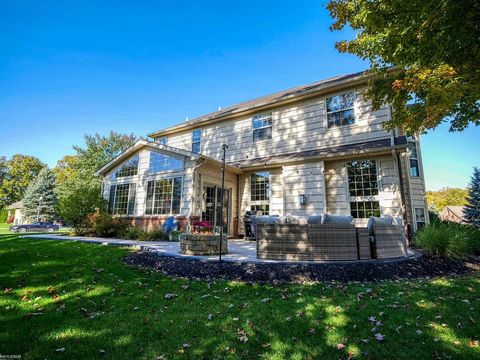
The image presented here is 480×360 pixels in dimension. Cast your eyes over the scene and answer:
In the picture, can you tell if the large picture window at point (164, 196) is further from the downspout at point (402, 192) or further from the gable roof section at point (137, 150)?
the downspout at point (402, 192)

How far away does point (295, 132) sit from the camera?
1138 cm

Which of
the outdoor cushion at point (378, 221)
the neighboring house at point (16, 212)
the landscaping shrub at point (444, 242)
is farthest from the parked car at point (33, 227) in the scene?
the landscaping shrub at point (444, 242)

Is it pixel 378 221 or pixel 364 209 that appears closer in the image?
pixel 378 221

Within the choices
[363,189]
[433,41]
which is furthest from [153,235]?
[433,41]

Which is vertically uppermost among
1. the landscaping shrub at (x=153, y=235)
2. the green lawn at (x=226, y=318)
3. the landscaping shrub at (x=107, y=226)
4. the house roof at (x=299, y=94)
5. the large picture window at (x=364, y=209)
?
the house roof at (x=299, y=94)

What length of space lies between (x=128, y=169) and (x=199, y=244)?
29.8 feet

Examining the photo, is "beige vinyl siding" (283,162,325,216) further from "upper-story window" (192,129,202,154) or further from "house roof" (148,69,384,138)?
"upper-story window" (192,129,202,154)

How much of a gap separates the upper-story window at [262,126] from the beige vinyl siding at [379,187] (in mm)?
3658

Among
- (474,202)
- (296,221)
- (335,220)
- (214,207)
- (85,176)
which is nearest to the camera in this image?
(335,220)

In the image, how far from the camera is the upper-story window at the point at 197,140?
14.5m

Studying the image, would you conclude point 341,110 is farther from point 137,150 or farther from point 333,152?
point 137,150

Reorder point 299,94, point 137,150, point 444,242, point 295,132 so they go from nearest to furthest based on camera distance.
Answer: point 444,242 < point 299,94 < point 295,132 < point 137,150

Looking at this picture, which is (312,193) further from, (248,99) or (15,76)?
(15,76)

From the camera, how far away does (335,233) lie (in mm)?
5461
